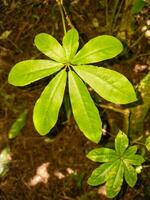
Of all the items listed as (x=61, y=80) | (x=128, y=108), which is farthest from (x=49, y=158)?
(x=61, y=80)

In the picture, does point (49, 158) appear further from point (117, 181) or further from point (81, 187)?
point (117, 181)

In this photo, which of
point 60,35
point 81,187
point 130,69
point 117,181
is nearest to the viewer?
point 117,181

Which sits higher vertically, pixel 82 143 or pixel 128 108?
pixel 128 108

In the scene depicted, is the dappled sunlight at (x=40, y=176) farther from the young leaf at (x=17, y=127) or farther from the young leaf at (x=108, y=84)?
the young leaf at (x=108, y=84)

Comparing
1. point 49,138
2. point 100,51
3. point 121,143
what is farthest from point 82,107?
point 49,138

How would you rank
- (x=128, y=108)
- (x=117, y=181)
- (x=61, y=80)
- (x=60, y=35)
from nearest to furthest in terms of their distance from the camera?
(x=61, y=80) < (x=117, y=181) < (x=128, y=108) < (x=60, y=35)

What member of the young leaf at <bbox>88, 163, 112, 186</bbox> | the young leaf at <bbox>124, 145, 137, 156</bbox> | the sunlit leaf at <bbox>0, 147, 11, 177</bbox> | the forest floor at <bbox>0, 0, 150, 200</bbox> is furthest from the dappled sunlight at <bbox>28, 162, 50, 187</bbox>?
the young leaf at <bbox>124, 145, 137, 156</bbox>

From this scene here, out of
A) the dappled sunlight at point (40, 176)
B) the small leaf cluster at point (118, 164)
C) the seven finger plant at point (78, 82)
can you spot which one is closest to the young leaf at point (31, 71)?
the seven finger plant at point (78, 82)
